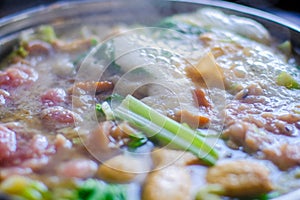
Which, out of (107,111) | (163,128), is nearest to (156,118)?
(163,128)

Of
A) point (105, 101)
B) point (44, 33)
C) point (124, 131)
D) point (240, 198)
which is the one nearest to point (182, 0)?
point (44, 33)

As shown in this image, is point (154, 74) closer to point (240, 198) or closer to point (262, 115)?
point (262, 115)

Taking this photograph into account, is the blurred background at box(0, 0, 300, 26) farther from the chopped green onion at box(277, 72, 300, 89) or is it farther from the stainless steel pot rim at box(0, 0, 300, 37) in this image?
the chopped green onion at box(277, 72, 300, 89)

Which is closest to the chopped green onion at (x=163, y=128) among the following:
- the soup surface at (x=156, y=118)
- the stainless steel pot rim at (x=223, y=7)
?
the soup surface at (x=156, y=118)

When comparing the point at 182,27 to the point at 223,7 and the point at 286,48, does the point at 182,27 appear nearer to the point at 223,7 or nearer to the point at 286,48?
the point at 223,7

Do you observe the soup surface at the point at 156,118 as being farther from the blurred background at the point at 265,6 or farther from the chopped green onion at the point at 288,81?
the blurred background at the point at 265,6
